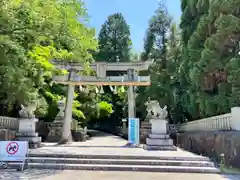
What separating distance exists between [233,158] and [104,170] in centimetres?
382

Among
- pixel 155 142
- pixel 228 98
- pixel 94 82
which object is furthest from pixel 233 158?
pixel 94 82

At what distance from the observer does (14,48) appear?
785 cm

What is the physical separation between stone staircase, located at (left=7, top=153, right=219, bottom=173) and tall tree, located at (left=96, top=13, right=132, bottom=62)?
25.0 metres

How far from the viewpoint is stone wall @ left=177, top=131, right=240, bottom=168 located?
7434mm

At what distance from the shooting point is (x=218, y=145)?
28.7 feet

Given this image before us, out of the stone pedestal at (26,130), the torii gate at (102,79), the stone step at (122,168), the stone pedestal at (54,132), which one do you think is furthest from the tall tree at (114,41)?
the stone step at (122,168)

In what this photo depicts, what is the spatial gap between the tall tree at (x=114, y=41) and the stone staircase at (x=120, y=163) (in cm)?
2499

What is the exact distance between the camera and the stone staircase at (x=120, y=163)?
7.60 meters

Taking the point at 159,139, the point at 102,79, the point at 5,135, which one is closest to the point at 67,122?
the point at 102,79

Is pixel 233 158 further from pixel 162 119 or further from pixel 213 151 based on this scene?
pixel 162 119

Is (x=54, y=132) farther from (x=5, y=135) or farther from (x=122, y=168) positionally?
(x=122, y=168)

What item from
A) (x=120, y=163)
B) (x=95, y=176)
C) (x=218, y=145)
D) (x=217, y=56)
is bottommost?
(x=95, y=176)

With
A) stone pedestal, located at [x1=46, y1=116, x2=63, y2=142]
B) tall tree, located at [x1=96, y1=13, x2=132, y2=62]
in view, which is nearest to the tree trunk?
stone pedestal, located at [x1=46, y1=116, x2=63, y2=142]

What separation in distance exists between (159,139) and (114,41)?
79.6ft
